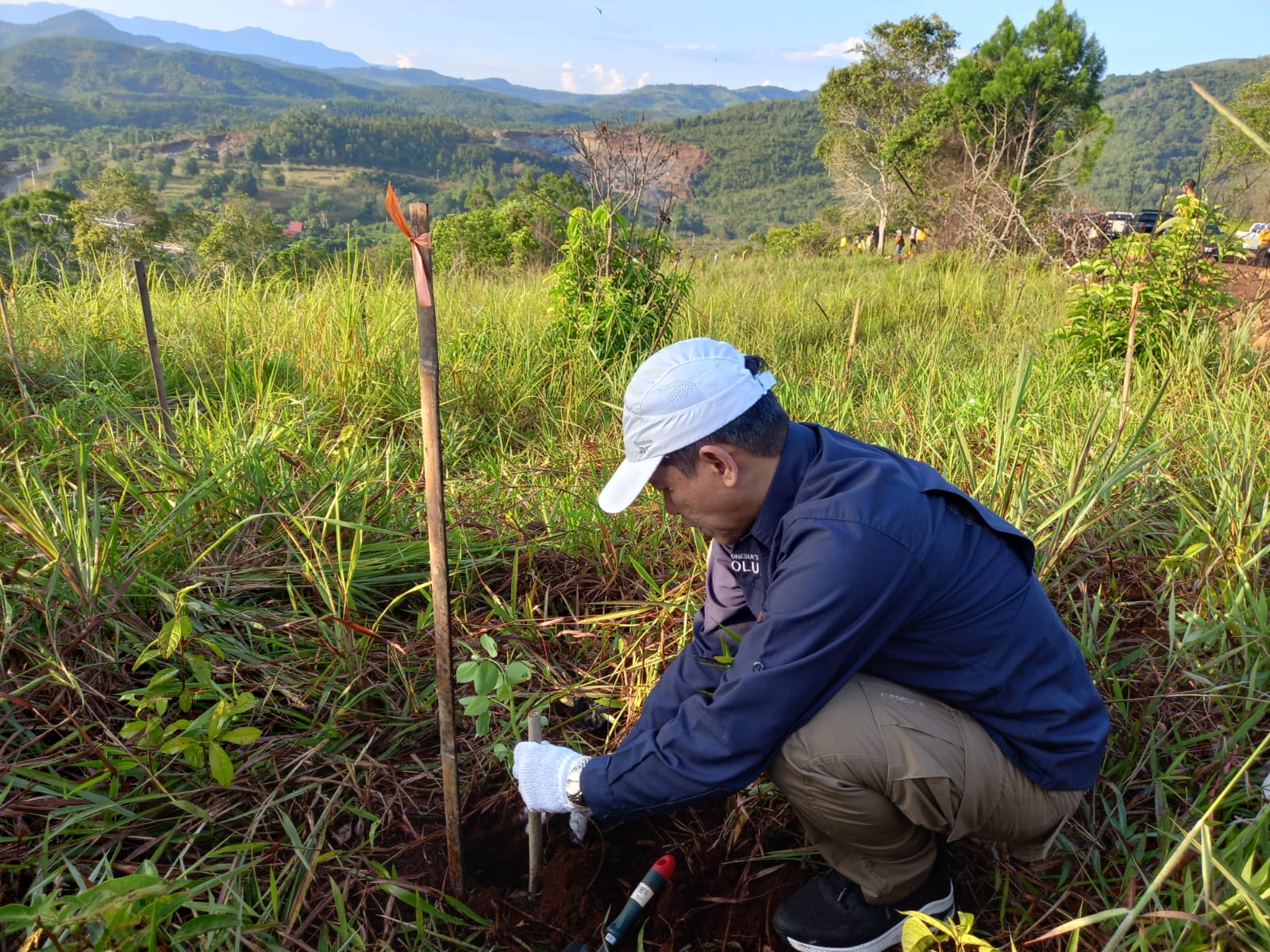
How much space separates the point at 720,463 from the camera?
1.36m

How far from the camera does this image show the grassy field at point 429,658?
1378mm

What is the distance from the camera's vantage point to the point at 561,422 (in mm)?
3281

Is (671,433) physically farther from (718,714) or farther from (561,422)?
(561,422)

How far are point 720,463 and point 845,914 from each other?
0.93m

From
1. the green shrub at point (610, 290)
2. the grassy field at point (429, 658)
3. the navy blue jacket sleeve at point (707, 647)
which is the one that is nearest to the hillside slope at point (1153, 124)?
the grassy field at point (429, 658)

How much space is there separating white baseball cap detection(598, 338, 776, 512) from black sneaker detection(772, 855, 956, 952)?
0.88 meters

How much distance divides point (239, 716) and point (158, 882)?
69 centimetres

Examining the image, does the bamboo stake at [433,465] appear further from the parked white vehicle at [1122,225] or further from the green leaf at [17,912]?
the parked white vehicle at [1122,225]

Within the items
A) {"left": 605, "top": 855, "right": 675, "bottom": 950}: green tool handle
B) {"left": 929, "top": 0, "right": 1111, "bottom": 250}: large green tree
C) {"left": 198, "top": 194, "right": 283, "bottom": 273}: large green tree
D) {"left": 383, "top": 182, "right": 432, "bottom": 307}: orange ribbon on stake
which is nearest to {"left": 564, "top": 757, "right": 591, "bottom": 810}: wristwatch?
{"left": 605, "top": 855, "right": 675, "bottom": 950}: green tool handle

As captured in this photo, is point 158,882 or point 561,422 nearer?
point 158,882

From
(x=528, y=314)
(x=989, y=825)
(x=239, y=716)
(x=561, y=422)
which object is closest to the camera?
(x=989, y=825)

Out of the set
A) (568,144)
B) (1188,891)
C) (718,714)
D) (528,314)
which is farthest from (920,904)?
(568,144)

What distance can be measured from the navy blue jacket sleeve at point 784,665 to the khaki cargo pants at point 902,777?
Answer: 3.5 inches

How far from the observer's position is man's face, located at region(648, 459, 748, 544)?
1.38 meters
